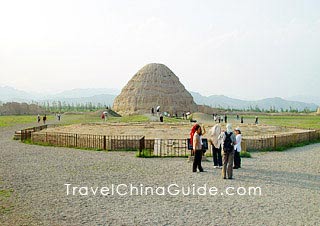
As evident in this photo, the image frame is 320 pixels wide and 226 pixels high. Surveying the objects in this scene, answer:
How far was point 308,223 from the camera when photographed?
24.2ft

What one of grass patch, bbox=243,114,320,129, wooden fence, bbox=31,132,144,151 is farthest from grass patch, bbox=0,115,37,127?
grass patch, bbox=243,114,320,129

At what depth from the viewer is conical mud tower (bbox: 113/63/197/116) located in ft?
280

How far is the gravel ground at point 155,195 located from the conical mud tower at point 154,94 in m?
66.9

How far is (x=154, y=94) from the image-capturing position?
87.3m

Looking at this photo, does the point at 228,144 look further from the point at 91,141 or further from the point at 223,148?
the point at 91,141

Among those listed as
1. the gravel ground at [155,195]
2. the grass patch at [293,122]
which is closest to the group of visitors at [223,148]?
the gravel ground at [155,195]

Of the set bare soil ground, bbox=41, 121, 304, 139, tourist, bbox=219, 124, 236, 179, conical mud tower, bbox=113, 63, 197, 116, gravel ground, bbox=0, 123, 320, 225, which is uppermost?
conical mud tower, bbox=113, 63, 197, 116

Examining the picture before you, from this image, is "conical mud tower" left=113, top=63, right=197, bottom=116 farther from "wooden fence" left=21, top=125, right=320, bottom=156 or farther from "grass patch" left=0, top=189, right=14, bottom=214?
"grass patch" left=0, top=189, right=14, bottom=214

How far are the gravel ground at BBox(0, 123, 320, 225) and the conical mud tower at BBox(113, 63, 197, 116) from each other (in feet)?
219

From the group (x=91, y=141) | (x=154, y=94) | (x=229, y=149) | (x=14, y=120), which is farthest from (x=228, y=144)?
(x=154, y=94)

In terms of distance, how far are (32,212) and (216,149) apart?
7.50 metres

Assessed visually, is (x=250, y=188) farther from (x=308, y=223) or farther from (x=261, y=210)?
(x=308, y=223)

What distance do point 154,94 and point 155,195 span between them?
3072 inches

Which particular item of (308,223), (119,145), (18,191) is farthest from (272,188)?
(119,145)
